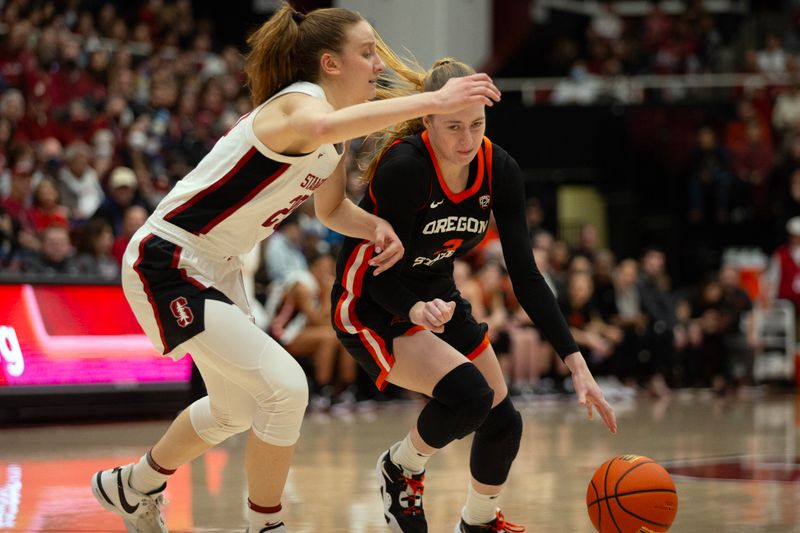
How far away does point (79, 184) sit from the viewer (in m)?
11.7

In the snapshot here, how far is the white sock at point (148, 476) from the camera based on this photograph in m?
4.31

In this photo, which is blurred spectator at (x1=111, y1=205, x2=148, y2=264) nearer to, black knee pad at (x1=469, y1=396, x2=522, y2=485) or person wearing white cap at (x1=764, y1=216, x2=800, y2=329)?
black knee pad at (x1=469, y1=396, x2=522, y2=485)

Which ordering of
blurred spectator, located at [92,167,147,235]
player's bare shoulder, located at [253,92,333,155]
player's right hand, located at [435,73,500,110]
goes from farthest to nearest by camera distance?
blurred spectator, located at [92,167,147,235] → player's bare shoulder, located at [253,92,333,155] → player's right hand, located at [435,73,500,110]

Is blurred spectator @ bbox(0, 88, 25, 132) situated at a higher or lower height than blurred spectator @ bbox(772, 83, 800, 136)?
higher

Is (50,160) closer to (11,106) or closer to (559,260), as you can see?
(11,106)

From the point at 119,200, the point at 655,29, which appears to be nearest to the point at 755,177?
the point at 655,29

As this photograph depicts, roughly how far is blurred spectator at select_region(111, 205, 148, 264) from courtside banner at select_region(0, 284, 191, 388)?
1.01 m

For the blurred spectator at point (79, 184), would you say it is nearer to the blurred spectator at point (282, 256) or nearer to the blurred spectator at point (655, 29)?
the blurred spectator at point (282, 256)

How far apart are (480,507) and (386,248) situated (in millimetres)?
Result: 1097

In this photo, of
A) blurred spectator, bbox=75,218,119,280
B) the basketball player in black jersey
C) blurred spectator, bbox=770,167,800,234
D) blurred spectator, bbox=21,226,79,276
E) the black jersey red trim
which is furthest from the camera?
blurred spectator, bbox=770,167,800,234

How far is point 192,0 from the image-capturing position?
20766mm

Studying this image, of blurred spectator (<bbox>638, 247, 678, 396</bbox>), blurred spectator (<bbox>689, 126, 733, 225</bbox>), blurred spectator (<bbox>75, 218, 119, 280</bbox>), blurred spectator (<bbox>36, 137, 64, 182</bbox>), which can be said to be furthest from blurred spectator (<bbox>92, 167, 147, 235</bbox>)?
blurred spectator (<bbox>689, 126, 733, 225</bbox>)

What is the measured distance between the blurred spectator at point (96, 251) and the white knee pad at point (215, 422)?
5813 mm

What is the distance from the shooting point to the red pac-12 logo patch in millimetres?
3951
